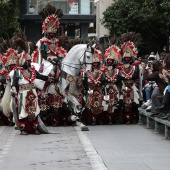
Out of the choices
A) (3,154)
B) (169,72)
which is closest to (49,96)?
(169,72)

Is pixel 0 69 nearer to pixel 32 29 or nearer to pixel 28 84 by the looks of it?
pixel 28 84

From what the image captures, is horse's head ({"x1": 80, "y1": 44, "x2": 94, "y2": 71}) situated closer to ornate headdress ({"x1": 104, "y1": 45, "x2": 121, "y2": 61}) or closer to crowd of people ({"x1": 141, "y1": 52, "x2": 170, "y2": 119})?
crowd of people ({"x1": 141, "y1": 52, "x2": 170, "y2": 119})

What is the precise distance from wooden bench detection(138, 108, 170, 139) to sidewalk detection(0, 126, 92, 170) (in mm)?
2057

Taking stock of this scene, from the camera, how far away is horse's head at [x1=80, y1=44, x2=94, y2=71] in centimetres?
2522

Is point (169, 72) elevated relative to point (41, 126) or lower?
elevated

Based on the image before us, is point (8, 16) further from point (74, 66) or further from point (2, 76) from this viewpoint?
point (74, 66)

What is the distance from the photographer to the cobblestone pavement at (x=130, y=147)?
16438 millimetres

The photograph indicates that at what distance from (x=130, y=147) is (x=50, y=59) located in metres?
7.63

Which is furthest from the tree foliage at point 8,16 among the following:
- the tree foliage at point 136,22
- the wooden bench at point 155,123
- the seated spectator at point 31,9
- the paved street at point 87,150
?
the paved street at point 87,150

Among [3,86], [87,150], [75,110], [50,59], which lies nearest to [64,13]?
[3,86]

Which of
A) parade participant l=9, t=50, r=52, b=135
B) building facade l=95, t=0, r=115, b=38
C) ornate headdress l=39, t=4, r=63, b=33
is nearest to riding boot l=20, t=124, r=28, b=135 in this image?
parade participant l=9, t=50, r=52, b=135

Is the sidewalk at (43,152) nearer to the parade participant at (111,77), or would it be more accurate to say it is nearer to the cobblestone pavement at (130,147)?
the cobblestone pavement at (130,147)

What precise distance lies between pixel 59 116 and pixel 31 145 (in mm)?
6761

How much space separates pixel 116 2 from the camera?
69062 millimetres
